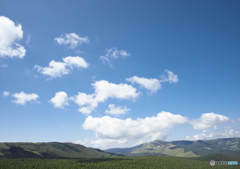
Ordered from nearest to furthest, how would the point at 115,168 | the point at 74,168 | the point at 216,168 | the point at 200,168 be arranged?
the point at 74,168 < the point at 115,168 < the point at 200,168 < the point at 216,168

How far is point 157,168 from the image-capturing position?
16312 centimetres

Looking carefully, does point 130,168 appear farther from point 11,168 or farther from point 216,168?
point 216,168

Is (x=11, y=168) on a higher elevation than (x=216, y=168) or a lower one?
higher

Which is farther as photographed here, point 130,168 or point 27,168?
point 130,168

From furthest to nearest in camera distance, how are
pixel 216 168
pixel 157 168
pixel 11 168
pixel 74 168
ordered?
pixel 216 168 → pixel 157 168 → pixel 74 168 → pixel 11 168

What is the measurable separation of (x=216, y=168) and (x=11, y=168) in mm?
239200

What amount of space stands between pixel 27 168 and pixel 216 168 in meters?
227

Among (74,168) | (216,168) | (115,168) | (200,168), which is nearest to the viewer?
(74,168)

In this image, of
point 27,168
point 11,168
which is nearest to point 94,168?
point 27,168

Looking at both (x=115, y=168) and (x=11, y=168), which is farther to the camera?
(x=115, y=168)

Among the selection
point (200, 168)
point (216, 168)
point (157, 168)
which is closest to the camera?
point (157, 168)

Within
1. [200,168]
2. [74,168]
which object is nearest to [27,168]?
[74,168]

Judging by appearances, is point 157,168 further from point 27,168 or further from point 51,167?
point 27,168

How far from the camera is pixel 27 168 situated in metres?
135
